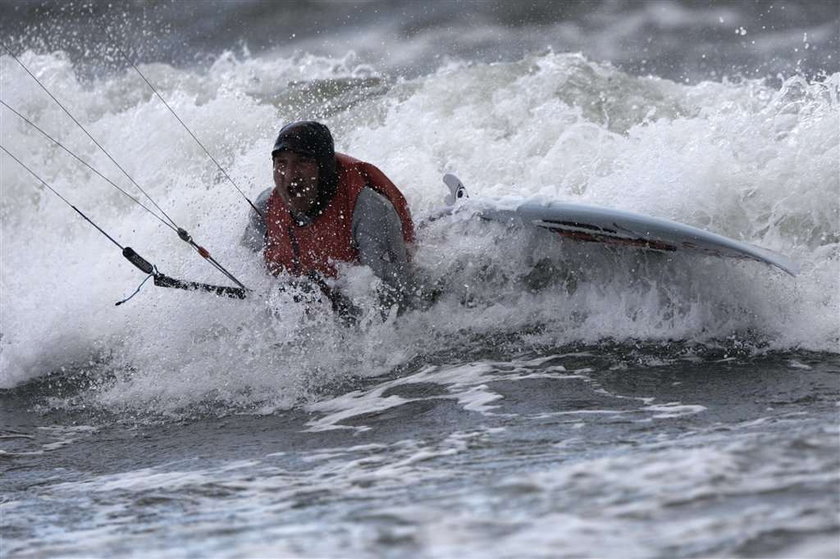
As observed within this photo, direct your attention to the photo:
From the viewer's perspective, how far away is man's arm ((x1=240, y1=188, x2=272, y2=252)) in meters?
6.08

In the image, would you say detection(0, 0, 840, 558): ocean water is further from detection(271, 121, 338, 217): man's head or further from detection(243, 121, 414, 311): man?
detection(271, 121, 338, 217): man's head

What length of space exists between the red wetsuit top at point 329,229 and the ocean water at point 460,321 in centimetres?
15

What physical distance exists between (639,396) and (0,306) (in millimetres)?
4819

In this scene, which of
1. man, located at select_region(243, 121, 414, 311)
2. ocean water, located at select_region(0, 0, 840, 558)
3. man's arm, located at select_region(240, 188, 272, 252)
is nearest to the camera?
ocean water, located at select_region(0, 0, 840, 558)

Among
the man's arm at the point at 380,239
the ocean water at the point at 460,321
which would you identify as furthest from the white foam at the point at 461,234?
the man's arm at the point at 380,239

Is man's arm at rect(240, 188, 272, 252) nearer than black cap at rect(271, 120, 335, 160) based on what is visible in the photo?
No

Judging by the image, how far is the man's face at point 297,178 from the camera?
5609 mm

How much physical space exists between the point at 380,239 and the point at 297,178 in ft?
1.63

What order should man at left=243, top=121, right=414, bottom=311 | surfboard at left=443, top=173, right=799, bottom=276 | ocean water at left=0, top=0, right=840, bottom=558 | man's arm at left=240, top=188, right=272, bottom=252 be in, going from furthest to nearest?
man's arm at left=240, top=188, right=272, bottom=252, man at left=243, top=121, right=414, bottom=311, surfboard at left=443, top=173, right=799, bottom=276, ocean water at left=0, top=0, right=840, bottom=558

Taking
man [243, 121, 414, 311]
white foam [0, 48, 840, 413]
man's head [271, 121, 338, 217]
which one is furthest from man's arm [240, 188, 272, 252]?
man's head [271, 121, 338, 217]

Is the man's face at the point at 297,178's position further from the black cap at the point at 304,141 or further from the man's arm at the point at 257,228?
the man's arm at the point at 257,228

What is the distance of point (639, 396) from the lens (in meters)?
4.35

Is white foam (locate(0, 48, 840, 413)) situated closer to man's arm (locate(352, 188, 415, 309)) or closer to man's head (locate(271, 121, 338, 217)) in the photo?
man's arm (locate(352, 188, 415, 309))

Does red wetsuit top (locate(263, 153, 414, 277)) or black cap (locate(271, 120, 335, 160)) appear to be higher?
black cap (locate(271, 120, 335, 160))
